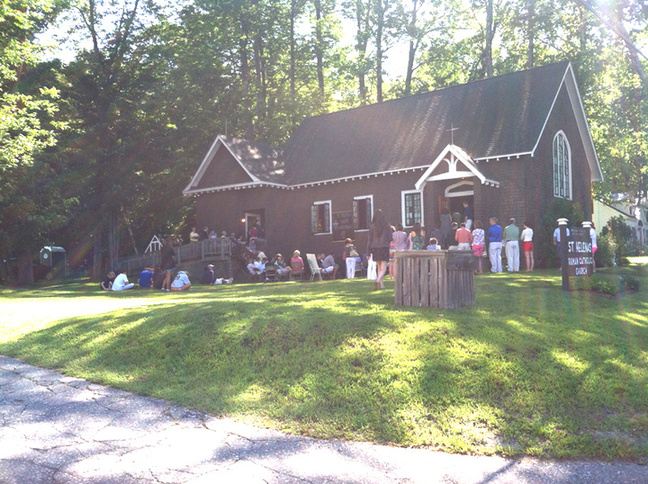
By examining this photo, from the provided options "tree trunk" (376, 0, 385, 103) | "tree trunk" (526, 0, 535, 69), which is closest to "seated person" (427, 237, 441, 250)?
"tree trunk" (526, 0, 535, 69)

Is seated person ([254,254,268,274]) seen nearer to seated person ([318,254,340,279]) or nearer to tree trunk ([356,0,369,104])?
seated person ([318,254,340,279])

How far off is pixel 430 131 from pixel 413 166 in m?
2.52

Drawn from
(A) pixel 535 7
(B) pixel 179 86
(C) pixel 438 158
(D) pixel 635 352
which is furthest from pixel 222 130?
(D) pixel 635 352

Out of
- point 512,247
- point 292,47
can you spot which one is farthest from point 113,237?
point 512,247

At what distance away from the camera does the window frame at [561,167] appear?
25.6m

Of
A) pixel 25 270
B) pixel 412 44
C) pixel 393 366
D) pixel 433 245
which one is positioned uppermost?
pixel 412 44

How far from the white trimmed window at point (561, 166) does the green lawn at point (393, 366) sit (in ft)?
53.5

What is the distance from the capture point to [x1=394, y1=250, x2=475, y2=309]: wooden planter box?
9555mm

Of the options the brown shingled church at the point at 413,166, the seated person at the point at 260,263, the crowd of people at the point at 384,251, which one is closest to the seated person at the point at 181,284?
the crowd of people at the point at 384,251

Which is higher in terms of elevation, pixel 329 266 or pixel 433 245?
pixel 433 245

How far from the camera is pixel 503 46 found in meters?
42.5

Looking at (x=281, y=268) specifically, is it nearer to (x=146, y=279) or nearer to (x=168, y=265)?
(x=146, y=279)

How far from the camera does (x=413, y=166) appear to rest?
25203 mm

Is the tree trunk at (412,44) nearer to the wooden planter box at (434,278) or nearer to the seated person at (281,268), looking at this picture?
the seated person at (281,268)
